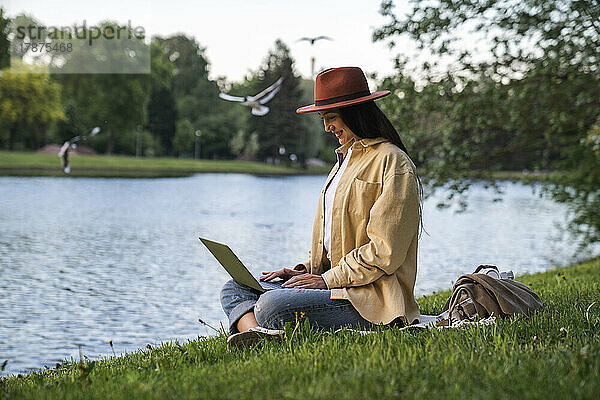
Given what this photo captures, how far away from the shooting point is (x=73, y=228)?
15.8 meters

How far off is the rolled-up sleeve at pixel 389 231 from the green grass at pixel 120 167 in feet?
129

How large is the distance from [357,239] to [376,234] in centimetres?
17

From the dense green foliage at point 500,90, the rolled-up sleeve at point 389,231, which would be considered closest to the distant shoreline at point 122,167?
the dense green foliage at point 500,90

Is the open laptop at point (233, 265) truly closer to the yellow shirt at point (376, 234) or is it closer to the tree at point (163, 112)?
the yellow shirt at point (376, 234)

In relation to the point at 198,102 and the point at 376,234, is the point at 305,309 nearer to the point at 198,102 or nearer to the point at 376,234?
the point at 376,234

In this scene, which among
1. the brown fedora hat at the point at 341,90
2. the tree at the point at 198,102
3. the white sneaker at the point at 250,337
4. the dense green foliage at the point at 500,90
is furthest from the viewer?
the tree at the point at 198,102

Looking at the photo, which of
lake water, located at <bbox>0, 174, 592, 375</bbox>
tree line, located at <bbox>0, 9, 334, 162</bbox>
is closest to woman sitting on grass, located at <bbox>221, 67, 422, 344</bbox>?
lake water, located at <bbox>0, 174, 592, 375</bbox>

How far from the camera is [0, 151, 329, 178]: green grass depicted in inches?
1606

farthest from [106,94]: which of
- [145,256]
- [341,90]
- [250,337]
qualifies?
[250,337]

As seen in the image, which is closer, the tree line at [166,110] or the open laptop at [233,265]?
the open laptop at [233,265]

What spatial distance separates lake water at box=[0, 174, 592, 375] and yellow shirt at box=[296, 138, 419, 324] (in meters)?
3.23

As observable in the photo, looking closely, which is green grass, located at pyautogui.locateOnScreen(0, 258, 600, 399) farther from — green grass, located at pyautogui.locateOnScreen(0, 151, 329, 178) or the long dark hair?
green grass, located at pyautogui.locateOnScreen(0, 151, 329, 178)

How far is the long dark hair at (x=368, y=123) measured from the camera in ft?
11.2

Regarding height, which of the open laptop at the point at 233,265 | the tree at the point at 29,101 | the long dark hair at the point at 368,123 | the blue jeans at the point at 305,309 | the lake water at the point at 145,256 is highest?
the tree at the point at 29,101
